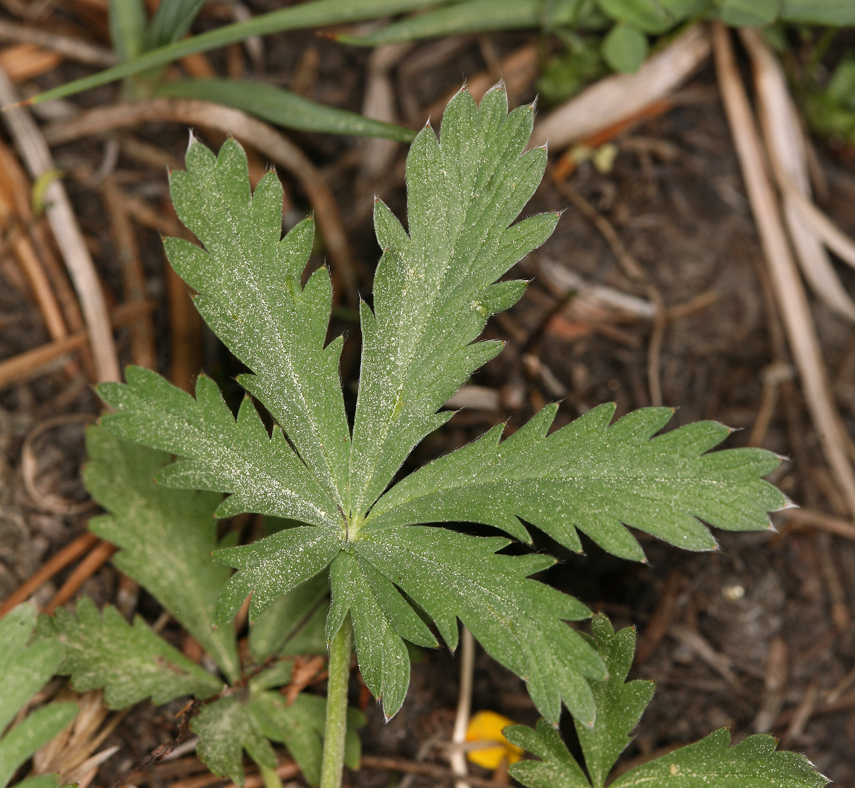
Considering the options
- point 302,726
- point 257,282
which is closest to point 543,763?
point 302,726

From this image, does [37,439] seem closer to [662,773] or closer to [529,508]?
[529,508]

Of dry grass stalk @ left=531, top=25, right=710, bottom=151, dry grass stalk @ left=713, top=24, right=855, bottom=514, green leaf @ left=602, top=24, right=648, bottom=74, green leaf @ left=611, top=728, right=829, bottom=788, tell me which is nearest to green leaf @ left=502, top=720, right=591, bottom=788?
green leaf @ left=611, top=728, right=829, bottom=788

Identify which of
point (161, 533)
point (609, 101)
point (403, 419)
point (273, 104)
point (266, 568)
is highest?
point (609, 101)

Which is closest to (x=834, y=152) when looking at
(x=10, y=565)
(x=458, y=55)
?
(x=458, y=55)

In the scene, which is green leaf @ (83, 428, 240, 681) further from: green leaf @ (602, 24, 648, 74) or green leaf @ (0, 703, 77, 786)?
green leaf @ (602, 24, 648, 74)

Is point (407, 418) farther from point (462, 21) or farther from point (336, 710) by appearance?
point (462, 21)

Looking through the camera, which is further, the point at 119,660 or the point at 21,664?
the point at 119,660
